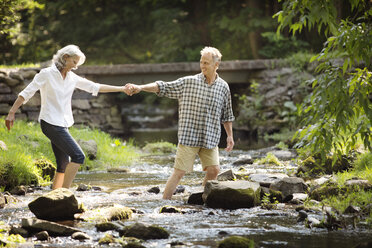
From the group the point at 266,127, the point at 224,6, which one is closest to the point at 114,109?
the point at 266,127

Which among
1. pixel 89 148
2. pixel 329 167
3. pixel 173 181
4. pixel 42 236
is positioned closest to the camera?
pixel 42 236

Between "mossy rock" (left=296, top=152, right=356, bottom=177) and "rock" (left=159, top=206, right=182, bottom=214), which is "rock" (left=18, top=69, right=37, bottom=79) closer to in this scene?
"mossy rock" (left=296, top=152, right=356, bottom=177)

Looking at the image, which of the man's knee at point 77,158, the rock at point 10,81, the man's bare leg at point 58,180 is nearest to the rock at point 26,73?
the rock at point 10,81

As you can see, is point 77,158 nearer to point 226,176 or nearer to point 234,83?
point 226,176

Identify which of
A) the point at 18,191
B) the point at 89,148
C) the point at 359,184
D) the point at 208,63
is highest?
the point at 208,63

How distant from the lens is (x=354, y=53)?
19.2 feet

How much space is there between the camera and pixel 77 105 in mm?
18844

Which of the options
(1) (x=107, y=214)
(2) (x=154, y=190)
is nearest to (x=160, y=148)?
(2) (x=154, y=190)

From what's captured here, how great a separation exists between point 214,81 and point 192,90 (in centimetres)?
31

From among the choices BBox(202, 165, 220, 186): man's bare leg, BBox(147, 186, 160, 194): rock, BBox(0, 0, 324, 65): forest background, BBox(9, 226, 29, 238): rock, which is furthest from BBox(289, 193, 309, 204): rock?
BBox(0, 0, 324, 65): forest background

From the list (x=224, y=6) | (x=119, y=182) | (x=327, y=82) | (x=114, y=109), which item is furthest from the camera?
(x=224, y=6)

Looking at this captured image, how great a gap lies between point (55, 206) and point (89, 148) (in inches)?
221

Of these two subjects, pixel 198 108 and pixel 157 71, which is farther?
pixel 157 71

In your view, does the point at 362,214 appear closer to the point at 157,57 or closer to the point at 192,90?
the point at 192,90
